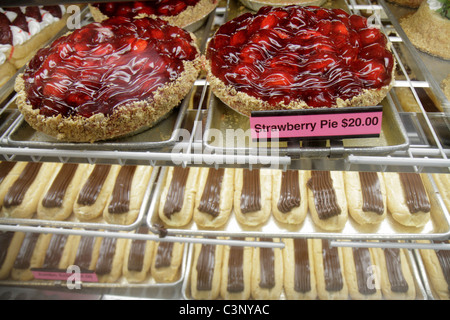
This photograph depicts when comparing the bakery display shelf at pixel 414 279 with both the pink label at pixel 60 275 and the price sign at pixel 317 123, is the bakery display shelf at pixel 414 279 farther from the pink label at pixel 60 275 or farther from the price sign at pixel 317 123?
the price sign at pixel 317 123

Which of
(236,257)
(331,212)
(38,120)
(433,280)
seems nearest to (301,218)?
(331,212)

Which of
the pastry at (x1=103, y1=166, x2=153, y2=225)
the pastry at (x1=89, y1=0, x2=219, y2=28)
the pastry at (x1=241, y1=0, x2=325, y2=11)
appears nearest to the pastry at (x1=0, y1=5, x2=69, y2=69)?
the pastry at (x1=89, y1=0, x2=219, y2=28)

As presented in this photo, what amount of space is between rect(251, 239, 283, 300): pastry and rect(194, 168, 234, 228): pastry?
496mm

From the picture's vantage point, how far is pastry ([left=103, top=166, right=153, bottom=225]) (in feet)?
5.42

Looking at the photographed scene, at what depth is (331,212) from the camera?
153 centimetres

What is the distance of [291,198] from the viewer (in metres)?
1.61

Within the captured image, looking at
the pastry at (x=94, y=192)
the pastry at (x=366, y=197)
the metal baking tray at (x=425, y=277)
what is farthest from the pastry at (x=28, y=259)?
the metal baking tray at (x=425, y=277)

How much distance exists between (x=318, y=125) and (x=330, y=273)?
123 centimetres

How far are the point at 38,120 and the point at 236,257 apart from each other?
130 centimetres

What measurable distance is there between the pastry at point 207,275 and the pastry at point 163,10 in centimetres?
126

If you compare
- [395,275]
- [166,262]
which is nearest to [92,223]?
[166,262]

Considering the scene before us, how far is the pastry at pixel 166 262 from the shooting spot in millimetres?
1998

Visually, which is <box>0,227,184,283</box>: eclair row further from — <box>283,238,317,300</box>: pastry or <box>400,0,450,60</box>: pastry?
<box>400,0,450,60</box>: pastry

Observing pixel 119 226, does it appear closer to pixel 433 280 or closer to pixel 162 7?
pixel 162 7
